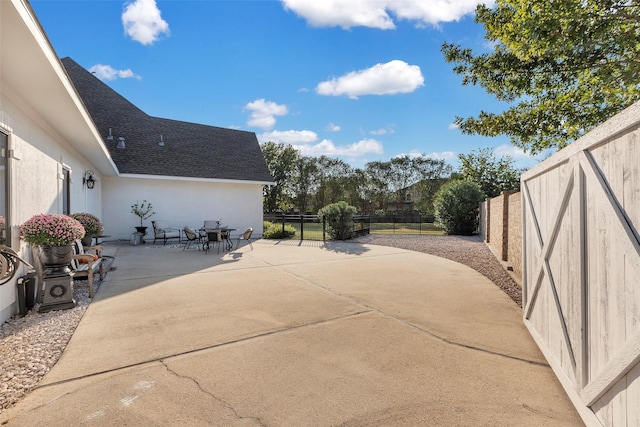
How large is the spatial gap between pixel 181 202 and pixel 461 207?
44.1 feet

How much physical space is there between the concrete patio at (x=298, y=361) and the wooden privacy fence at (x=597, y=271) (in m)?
0.37

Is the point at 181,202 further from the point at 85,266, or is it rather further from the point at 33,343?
the point at 33,343

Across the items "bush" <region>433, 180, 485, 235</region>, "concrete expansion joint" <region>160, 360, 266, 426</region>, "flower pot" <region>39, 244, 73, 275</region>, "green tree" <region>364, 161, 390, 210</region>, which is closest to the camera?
"concrete expansion joint" <region>160, 360, 266, 426</region>

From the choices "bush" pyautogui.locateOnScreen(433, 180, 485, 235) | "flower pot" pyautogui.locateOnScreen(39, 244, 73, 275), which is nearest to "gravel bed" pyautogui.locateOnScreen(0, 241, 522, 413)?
"flower pot" pyautogui.locateOnScreen(39, 244, 73, 275)

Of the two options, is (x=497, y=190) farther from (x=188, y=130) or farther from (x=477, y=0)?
(x=188, y=130)

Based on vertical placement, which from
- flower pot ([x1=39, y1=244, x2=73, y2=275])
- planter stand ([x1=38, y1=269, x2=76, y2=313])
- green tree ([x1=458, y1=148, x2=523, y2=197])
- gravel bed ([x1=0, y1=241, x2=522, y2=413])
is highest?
green tree ([x1=458, y1=148, x2=523, y2=197])

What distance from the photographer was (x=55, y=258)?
14.9 ft

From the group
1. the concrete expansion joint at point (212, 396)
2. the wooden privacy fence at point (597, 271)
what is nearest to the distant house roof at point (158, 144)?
the concrete expansion joint at point (212, 396)

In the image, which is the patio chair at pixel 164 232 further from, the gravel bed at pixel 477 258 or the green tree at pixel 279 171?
the green tree at pixel 279 171

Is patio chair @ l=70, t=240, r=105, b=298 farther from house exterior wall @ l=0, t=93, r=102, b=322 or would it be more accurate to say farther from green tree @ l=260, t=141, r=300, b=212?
green tree @ l=260, t=141, r=300, b=212

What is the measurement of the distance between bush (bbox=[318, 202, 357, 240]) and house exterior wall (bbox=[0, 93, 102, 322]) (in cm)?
874

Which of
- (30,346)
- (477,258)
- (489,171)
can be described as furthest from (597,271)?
(489,171)

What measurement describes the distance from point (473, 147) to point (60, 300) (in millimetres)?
21749

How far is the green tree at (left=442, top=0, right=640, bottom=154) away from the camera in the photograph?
18.3ft
